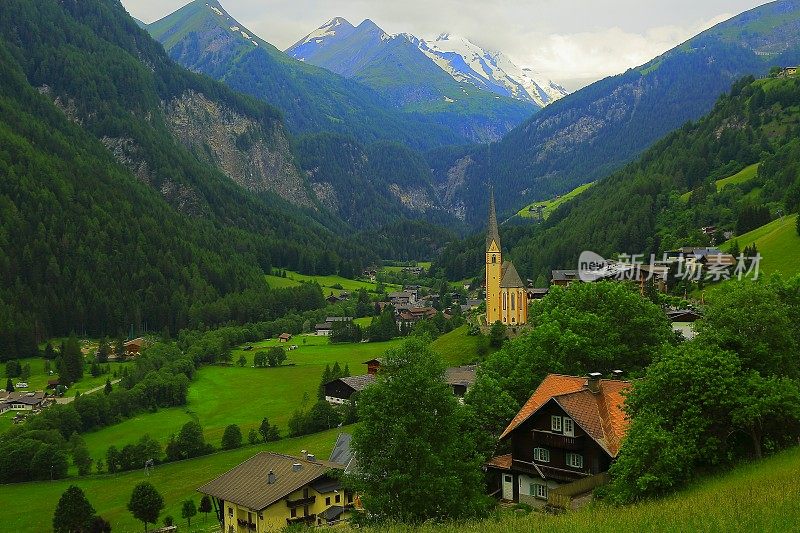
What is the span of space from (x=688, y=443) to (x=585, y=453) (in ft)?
25.0

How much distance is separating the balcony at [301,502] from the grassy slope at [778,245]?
51868 millimetres

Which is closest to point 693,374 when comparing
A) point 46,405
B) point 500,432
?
point 500,432

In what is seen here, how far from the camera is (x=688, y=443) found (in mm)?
30109

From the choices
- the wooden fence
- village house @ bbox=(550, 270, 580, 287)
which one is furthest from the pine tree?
village house @ bbox=(550, 270, 580, 287)

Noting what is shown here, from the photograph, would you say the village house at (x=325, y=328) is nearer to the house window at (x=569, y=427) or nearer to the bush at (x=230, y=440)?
the bush at (x=230, y=440)

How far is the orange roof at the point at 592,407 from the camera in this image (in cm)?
3675

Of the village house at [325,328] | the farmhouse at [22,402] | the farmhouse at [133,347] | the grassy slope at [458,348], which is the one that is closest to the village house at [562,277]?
the grassy slope at [458,348]

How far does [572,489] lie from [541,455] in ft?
12.8

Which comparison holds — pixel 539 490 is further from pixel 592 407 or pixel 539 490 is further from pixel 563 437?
pixel 592 407

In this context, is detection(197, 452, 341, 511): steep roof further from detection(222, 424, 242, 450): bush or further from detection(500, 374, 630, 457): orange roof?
detection(222, 424, 242, 450): bush

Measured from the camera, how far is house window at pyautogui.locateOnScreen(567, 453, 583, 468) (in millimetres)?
37219

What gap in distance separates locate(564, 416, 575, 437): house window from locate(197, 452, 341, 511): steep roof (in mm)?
17898

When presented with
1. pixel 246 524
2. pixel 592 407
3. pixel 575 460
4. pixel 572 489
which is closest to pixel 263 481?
pixel 246 524

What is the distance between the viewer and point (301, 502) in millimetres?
48781
